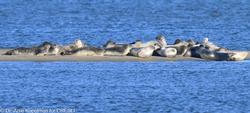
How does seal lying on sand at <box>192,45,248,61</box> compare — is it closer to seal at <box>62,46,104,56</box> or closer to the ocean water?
the ocean water

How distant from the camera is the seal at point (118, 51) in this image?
3222cm

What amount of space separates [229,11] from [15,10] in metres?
12.0

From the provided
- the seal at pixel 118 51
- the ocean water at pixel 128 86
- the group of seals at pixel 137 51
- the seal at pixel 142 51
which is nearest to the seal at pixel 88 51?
the group of seals at pixel 137 51

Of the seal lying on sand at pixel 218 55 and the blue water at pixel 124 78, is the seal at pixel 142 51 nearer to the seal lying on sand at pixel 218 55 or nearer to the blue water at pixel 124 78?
the blue water at pixel 124 78

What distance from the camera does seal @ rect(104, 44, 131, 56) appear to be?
32219mm

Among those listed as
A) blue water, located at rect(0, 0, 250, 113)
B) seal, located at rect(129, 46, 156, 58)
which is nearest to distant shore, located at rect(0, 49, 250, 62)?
seal, located at rect(129, 46, 156, 58)

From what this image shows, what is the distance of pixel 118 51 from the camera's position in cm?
3228

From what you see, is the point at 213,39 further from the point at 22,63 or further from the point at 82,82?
the point at 82,82

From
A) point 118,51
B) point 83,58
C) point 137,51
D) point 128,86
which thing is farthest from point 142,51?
point 128,86

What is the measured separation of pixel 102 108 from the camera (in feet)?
76.4

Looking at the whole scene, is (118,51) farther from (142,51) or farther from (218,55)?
(218,55)

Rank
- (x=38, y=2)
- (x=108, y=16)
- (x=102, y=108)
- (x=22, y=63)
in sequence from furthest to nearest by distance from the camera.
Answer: (x=38, y=2) < (x=108, y=16) < (x=22, y=63) < (x=102, y=108)

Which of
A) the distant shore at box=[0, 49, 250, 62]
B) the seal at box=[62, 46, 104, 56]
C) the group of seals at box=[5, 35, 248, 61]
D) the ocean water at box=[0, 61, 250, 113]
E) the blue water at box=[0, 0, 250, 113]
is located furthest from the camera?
the seal at box=[62, 46, 104, 56]

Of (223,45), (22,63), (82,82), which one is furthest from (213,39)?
(82,82)
